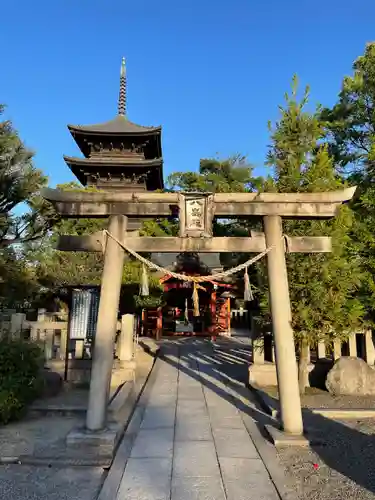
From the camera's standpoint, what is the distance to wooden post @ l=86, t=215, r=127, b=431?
4902 mm

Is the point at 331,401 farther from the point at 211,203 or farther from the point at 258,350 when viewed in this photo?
the point at 211,203

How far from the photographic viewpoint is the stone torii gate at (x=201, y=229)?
5316 mm

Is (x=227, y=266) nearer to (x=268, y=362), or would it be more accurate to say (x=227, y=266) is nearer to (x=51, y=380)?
(x=268, y=362)

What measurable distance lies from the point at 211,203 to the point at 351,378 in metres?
4.91

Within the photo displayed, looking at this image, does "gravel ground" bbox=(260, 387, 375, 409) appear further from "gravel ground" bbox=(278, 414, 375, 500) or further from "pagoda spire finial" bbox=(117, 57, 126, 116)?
"pagoda spire finial" bbox=(117, 57, 126, 116)

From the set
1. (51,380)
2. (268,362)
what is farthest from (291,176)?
(51,380)

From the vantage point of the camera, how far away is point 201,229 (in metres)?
5.47

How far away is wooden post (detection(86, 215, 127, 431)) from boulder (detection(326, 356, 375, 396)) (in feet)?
16.3

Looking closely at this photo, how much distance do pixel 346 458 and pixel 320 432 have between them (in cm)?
76

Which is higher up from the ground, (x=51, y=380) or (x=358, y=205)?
(x=358, y=205)

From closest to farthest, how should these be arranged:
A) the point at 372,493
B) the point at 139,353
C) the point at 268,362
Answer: the point at 372,493 < the point at 268,362 < the point at 139,353

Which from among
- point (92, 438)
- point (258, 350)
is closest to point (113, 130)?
point (258, 350)

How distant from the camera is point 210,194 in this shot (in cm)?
545

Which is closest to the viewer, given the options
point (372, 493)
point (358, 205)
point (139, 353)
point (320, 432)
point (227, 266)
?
point (372, 493)
